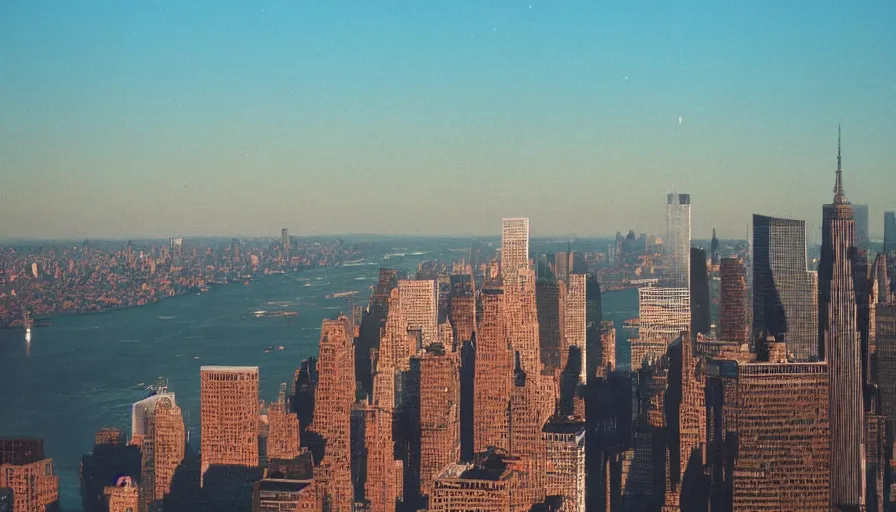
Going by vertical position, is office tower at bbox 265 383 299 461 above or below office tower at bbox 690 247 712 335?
below

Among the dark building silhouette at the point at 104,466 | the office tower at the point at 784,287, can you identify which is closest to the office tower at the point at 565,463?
the office tower at the point at 784,287

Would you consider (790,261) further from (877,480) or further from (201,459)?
(201,459)

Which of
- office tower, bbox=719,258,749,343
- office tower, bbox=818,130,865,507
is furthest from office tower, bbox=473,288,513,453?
office tower, bbox=818,130,865,507

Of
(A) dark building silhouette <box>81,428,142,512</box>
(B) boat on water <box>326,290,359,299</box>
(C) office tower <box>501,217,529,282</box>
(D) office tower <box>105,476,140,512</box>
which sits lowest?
(D) office tower <box>105,476,140,512</box>

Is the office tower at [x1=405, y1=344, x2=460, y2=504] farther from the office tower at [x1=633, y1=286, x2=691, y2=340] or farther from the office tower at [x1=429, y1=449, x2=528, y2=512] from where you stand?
the office tower at [x1=633, y1=286, x2=691, y2=340]

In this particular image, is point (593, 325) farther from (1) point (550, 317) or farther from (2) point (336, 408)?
(2) point (336, 408)

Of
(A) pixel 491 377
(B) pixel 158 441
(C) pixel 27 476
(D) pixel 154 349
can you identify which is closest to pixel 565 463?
(A) pixel 491 377

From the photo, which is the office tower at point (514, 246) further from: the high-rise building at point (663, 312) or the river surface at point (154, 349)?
the high-rise building at point (663, 312)

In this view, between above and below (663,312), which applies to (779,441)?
below
